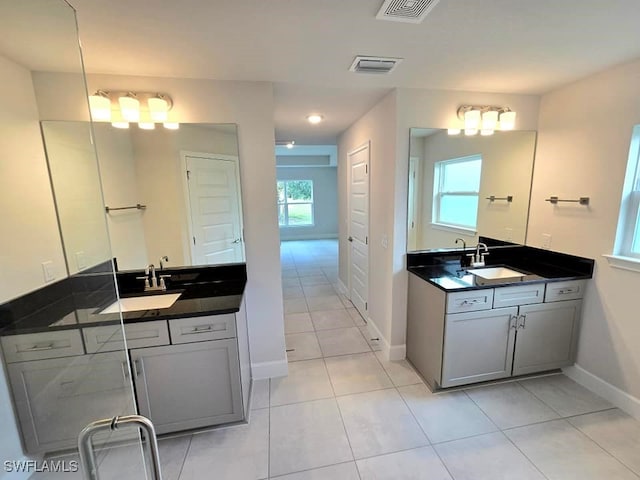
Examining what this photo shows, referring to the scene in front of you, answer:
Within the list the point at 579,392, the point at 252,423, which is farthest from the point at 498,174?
the point at 252,423

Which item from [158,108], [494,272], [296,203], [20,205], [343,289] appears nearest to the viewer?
[20,205]

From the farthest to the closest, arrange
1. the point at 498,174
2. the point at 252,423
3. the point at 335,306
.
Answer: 1. the point at 335,306
2. the point at 498,174
3. the point at 252,423

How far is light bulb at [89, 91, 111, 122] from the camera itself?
190cm

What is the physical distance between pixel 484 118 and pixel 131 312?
3.00 meters

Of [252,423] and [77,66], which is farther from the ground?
[77,66]

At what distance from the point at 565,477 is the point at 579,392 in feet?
3.12

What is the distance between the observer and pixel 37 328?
1509mm

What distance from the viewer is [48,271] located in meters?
1.71

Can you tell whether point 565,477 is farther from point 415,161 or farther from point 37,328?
point 37,328

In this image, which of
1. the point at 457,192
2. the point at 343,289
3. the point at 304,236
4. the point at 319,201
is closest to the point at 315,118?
the point at 457,192

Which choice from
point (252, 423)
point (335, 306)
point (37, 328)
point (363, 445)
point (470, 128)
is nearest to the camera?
point (37, 328)

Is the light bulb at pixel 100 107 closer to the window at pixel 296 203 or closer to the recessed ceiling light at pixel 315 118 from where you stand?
the recessed ceiling light at pixel 315 118

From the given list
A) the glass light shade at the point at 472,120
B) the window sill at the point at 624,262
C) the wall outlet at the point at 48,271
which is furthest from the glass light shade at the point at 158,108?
the window sill at the point at 624,262

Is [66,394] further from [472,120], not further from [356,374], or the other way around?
[472,120]
